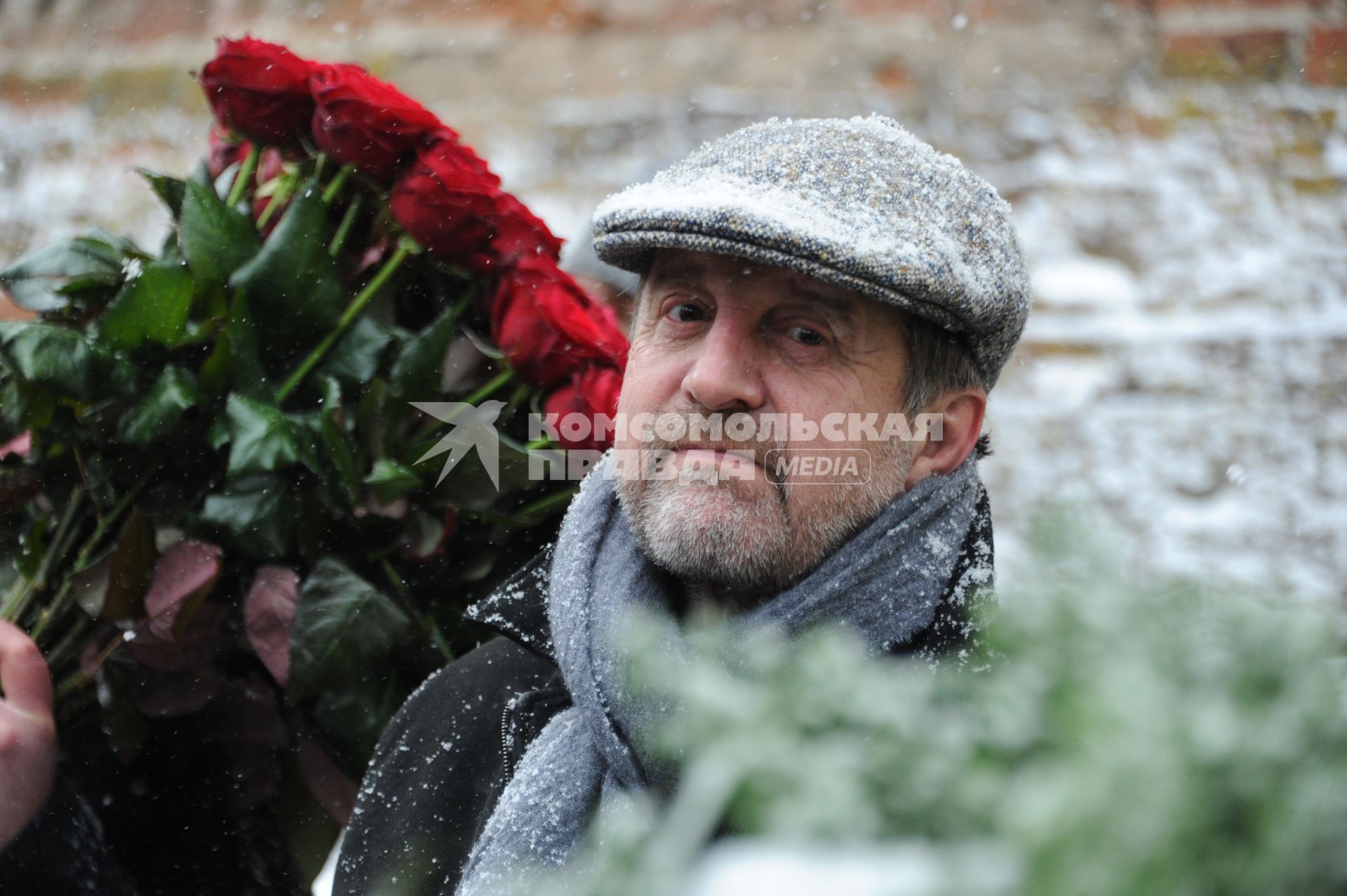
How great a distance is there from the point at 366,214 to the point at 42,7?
107 inches

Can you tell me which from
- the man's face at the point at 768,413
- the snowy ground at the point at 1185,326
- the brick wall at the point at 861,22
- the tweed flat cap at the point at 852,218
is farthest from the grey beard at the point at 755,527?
the brick wall at the point at 861,22

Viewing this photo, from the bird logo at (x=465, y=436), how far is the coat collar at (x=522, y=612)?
12 cm

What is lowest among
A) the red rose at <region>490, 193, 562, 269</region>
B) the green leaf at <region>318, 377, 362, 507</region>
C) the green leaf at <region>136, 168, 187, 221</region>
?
the green leaf at <region>318, 377, 362, 507</region>

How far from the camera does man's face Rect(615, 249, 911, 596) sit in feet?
4.39

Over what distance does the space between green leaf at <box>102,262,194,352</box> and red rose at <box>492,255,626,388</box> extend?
38 cm

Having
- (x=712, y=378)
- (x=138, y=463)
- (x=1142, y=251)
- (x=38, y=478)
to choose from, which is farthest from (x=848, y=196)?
(x=1142, y=251)

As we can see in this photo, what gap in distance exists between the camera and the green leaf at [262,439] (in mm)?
1357

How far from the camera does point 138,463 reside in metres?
→ 1.42

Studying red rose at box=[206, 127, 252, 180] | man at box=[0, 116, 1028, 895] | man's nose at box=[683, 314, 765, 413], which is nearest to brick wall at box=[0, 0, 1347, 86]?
man at box=[0, 116, 1028, 895]

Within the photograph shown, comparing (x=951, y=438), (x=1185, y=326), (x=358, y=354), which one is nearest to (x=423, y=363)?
(x=358, y=354)

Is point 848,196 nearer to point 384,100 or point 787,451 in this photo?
point 787,451

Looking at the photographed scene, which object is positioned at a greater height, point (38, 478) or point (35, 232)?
point (38, 478)

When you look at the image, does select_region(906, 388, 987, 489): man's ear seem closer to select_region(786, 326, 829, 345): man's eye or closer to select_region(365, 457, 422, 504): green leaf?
select_region(786, 326, 829, 345): man's eye

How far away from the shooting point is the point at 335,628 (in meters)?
1.39
